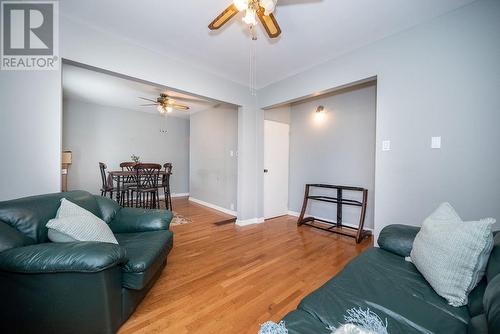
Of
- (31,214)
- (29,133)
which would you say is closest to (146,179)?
(29,133)

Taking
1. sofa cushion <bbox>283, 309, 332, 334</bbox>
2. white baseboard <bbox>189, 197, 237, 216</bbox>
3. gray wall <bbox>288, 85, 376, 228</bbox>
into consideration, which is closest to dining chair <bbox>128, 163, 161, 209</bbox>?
white baseboard <bbox>189, 197, 237, 216</bbox>

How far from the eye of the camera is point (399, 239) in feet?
4.92

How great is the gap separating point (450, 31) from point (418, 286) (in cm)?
226

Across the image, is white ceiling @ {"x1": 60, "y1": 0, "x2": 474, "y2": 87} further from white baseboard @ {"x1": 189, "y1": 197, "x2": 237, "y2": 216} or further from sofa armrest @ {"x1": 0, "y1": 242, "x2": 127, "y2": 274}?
white baseboard @ {"x1": 189, "y1": 197, "x2": 237, "y2": 216}

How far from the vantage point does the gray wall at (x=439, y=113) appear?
5.48 feet

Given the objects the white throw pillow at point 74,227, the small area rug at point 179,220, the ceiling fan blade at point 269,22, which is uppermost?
the ceiling fan blade at point 269,22

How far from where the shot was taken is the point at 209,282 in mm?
1852

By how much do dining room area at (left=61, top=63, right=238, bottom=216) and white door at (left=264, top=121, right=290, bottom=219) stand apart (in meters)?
0.72

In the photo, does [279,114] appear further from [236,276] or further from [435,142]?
[236,276]

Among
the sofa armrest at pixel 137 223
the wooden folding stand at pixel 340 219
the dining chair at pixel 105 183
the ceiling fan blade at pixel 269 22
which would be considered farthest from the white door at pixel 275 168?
the dining chair at pixel 105 183

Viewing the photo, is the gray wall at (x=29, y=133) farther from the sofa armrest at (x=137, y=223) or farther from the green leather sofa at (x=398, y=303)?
the green leather sofa at (x=398, y=303)

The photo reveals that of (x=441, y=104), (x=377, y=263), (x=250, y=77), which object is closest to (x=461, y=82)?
(x=441, y=104)

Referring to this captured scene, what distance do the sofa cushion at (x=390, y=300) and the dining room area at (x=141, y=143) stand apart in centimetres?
325

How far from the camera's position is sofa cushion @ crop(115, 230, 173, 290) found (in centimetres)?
134
